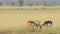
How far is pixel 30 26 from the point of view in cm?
1023

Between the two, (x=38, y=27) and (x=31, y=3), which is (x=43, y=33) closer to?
(x=38, y=27)

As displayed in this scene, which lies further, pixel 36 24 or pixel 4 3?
pixel 4 3

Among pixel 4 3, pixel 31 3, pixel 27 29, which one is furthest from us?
pixel 31 3

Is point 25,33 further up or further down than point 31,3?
further up

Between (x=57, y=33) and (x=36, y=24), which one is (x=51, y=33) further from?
(x=36, y=24)

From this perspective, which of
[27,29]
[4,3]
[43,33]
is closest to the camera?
[43,33]

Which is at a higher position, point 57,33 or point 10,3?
point 57,33

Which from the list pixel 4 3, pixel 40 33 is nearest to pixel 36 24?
pixel 40 33

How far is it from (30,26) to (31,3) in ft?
98.1

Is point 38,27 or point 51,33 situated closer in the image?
point 51,33

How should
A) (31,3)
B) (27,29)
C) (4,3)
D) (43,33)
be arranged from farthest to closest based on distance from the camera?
(31,3) → (4,3) → (27,29) → (43,33)

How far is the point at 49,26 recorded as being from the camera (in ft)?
33.8

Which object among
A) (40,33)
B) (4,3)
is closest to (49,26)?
(40,33)

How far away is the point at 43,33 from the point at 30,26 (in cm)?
89
